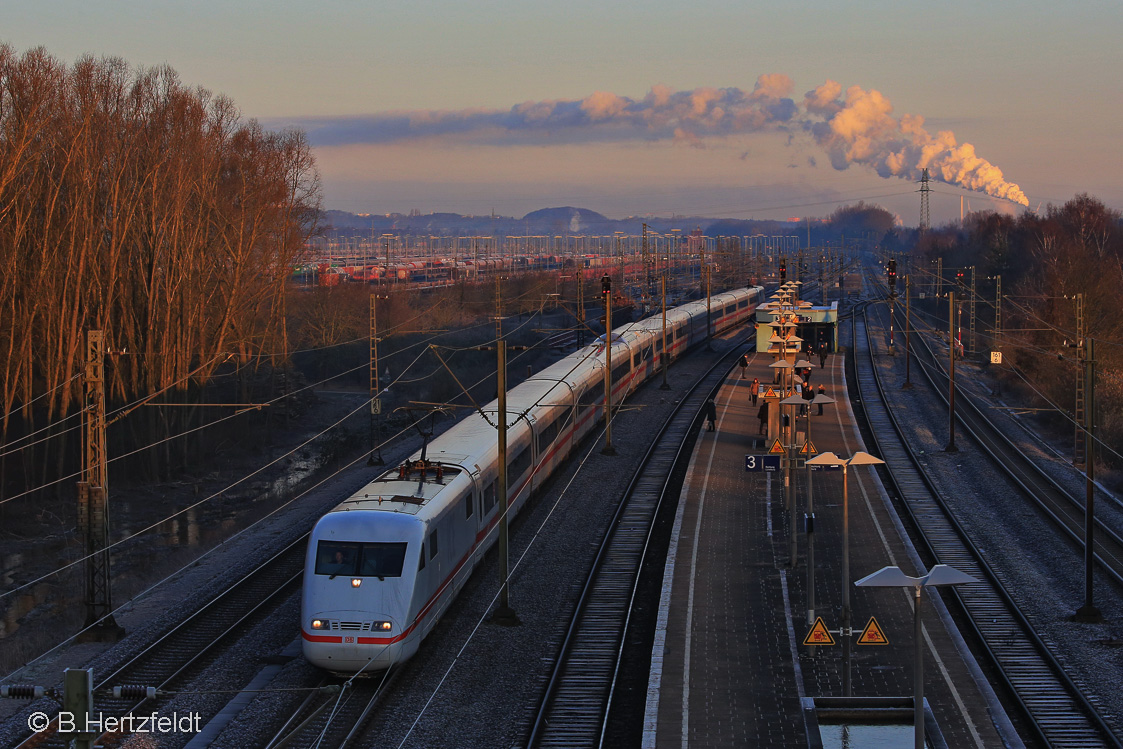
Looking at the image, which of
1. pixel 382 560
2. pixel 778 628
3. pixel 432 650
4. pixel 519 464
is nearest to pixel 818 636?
pixel 778 628

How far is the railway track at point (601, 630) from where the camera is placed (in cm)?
1545

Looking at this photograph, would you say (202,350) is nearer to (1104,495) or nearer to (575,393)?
(575,393)

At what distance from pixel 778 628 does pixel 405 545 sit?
23.8ft

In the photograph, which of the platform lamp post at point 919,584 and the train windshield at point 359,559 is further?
the train windshield at point 359,559

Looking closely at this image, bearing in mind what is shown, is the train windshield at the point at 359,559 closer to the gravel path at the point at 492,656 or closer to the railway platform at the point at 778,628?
the gravel path at the point at 492,656

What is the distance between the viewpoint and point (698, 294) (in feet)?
334

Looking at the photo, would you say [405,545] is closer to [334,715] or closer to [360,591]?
[360,591]

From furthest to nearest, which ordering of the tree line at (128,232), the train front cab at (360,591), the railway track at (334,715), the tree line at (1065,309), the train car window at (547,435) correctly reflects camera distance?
the tree line at (1065,309), the tree line at (128,232), the train car window at (547,435), the train front cab at (360,591), the railway track at (334,715)

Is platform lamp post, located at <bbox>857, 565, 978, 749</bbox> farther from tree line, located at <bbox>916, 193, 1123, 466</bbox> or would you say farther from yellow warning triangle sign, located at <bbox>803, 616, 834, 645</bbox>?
tree line, located at <bbox>916, 193, 1123, 466</bbox>

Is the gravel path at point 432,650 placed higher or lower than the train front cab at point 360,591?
lower

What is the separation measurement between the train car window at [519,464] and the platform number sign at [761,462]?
552 centimetres

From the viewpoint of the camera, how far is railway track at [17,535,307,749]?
50.9 feet

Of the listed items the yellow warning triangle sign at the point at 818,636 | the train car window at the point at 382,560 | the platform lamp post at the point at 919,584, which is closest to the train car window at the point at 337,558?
the train car window at the point at 382,560

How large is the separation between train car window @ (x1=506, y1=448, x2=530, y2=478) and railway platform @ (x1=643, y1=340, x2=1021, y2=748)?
4.11 metres
